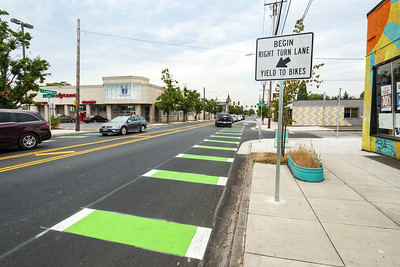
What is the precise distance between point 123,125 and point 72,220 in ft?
46.2

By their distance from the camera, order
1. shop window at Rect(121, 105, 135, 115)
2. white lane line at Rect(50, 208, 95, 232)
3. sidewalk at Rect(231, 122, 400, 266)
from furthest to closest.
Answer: shop window at Rect(121, 105, 135, 115) → white lane line at Rect(50, 208, 95, 232) → sidewalk at Rect(231, 122, 400, 266)

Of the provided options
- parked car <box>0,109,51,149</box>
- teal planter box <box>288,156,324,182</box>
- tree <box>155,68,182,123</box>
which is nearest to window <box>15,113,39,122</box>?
parked car <box>0,109,51,149</box>

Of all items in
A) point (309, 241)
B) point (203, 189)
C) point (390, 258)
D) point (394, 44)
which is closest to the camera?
point (390, 258)

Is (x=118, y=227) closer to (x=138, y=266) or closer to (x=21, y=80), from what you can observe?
(x=138, y=266)

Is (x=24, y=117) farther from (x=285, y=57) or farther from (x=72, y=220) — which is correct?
(x=285, y=57)

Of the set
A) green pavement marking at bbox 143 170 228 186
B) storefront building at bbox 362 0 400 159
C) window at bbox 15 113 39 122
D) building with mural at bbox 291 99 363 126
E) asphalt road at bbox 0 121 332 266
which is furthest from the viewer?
building with mural at bbox 291 99 363 126

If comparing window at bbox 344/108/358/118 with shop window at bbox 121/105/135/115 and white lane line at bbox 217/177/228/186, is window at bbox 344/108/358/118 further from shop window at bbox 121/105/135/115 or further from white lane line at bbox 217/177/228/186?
shop window at bbox 121/105/135/115

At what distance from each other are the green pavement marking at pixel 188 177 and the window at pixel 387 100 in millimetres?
7053

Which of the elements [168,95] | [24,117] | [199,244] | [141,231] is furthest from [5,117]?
[168,95]

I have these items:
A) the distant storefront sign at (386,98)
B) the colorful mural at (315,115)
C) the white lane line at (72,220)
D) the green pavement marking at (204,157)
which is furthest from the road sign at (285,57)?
the colorful mural at (315,115)

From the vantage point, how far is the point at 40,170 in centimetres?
622

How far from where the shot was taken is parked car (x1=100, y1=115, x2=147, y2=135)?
16.0 metres

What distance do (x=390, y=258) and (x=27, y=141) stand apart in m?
12.8

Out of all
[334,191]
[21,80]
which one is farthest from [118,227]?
[21,80]
